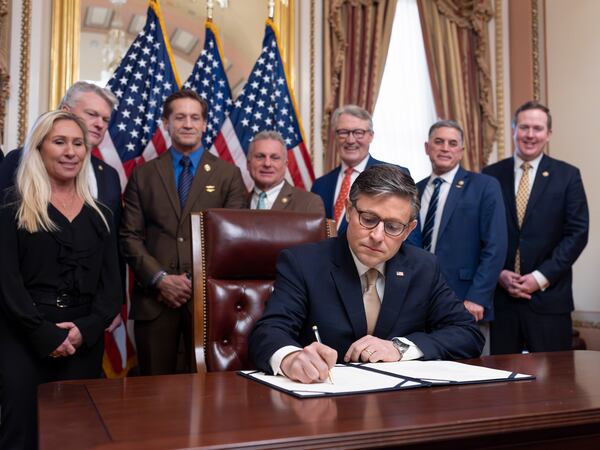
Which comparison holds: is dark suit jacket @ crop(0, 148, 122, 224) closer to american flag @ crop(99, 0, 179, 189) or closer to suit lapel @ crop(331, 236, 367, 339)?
american flag @ crop(99, 0, 179, 189)

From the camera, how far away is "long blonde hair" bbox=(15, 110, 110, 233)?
9.02 ft

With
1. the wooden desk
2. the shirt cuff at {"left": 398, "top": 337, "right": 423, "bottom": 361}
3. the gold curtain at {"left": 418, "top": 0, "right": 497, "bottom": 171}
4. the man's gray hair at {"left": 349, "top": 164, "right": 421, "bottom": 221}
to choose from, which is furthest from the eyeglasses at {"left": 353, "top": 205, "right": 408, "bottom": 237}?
the gold curtain at {"left": 418, "top": 0, "right": 497, "bottom": 171}

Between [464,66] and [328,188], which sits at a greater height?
[464,66]

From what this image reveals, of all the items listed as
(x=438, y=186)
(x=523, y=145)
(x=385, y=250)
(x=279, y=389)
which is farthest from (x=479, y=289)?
(x=279, y=389)

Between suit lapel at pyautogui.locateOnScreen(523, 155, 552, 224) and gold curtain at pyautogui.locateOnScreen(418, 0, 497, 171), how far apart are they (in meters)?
1.87

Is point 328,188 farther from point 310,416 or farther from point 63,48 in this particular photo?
point 310,416

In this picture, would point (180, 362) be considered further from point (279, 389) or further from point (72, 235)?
point (279, 389)

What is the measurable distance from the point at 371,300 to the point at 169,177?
1816 mm

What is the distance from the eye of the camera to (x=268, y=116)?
5.09 metres

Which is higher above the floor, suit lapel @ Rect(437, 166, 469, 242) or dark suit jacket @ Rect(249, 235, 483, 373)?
suit lapel @ Rect(437, 166, 469, 242)

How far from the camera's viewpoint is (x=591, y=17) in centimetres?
542

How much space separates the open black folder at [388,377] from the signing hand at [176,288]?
163 centimetres

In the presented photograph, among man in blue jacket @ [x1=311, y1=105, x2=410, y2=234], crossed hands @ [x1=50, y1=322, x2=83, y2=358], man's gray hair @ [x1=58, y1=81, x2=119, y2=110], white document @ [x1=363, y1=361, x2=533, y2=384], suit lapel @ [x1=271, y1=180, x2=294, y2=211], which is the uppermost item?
man's gray hair @ [x1=58, y1=81, x2=119, y2=110]

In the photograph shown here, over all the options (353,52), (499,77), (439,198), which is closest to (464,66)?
(499,77)
